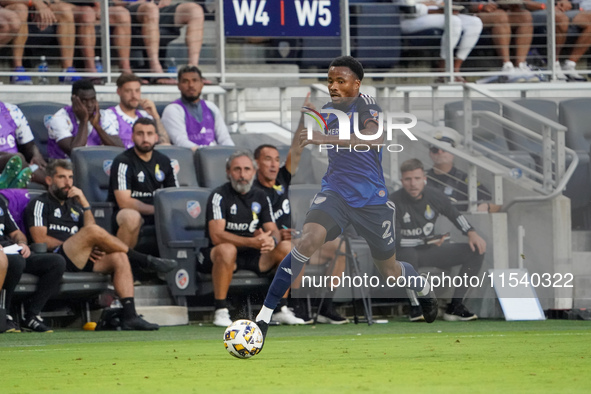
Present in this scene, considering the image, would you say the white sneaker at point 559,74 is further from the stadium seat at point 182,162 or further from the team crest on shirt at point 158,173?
the team crest on shirt at point 158,173

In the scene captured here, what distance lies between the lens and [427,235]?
445 inches

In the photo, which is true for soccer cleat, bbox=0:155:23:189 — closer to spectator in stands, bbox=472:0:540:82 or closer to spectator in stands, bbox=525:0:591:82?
spectator in stands, bbox=472:0:540:82

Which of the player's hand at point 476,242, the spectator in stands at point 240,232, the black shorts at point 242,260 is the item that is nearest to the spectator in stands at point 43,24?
the spectator in stands at point 240,232

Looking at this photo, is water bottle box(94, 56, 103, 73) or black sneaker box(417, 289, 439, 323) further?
water bottle box(94, 56, 103, 73)

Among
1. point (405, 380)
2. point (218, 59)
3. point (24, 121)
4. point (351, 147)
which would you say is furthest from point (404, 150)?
point (405, 380)

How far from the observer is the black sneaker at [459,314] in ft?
38.3

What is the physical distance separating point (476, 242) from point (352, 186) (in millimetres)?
4010

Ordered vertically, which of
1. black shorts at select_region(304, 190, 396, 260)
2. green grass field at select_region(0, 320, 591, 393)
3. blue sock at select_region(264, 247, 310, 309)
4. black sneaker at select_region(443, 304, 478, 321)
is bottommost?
black sneaker at select_region(443, 304, 478, 321)

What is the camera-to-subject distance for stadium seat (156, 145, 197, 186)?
12070 millimetres

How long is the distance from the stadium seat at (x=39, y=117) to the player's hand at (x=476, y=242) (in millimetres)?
4577

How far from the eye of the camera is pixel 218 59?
14.2 metres

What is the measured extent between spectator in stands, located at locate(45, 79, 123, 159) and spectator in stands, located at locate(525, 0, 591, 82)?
6.80 m

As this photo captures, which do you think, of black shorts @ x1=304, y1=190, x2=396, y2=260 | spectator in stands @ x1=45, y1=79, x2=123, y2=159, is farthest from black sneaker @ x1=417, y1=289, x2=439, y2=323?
spectator in stands @ x1=45, y1=79, x2=123, y2=159

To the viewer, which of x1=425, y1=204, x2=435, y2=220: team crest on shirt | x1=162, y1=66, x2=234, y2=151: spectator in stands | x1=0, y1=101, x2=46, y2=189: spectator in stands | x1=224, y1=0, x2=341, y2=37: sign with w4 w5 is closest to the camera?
x1=0, y1=101, x2=46, y2=189: spectator in stands
